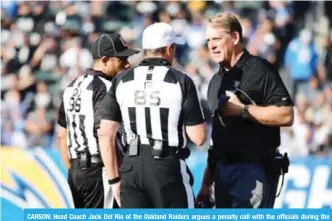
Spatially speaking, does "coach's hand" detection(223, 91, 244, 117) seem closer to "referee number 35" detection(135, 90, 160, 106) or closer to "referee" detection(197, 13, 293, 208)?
"referee" detection(197, 13, 293, 208)

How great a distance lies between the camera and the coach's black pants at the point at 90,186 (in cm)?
828

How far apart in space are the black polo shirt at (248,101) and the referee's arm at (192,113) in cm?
28

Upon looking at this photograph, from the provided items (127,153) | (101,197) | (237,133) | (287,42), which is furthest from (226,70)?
(287,42)

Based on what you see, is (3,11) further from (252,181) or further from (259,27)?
(252,181)

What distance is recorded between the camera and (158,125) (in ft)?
21.3

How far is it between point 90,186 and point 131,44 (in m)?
7.03

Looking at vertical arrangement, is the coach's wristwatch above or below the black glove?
below

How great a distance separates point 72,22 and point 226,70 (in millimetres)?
9151

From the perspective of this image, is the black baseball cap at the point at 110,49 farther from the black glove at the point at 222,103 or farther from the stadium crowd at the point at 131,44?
the stadium crowd at the point at 131,44

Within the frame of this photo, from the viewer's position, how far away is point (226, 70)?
6.85 metres

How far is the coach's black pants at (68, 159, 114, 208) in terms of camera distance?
8.28m

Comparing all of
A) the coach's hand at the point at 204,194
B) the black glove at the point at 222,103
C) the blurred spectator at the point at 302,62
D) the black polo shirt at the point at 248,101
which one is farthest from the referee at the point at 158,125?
the blurred spectator at the point at 302,62

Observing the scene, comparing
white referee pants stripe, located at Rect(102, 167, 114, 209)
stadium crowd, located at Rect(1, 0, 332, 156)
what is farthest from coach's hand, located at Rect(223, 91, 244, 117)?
stadium crowd, located at Rect(1, 0, 332, 156)

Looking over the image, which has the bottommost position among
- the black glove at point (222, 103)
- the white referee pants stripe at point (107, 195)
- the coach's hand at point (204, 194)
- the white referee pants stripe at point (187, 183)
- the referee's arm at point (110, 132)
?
the white referee pants stripe at point (107, 195)
